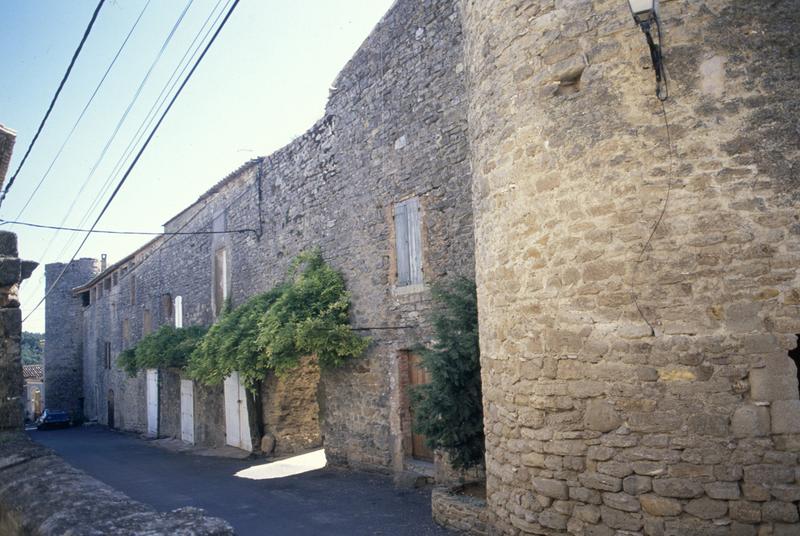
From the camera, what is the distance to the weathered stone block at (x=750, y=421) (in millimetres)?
3814

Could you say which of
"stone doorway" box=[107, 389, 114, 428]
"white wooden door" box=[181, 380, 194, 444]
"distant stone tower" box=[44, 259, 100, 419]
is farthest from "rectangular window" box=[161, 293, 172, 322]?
"distant stone tower" box=[44, 259, 100, 419]

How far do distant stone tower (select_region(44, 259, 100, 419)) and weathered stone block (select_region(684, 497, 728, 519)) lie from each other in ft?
125

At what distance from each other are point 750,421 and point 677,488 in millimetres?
625

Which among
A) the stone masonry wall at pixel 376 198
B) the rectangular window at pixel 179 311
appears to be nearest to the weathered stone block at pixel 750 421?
the stone masonry wall at pixel 376 198

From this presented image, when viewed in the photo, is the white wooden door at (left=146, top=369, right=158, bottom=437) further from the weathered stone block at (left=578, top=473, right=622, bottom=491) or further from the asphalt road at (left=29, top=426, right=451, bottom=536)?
the weathered stone block at (left=578, top=473, right=622, bottom=491)

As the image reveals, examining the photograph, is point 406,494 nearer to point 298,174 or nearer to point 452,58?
point 452,58

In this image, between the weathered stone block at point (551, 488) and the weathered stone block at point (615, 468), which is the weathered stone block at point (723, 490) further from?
the weathered stone block at point (551, 488)

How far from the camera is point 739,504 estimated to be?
12.5ft

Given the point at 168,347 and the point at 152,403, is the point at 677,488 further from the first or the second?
the point at 152,403

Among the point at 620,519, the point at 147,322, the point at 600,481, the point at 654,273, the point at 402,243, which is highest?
the point at 402,243

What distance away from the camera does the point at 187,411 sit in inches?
731

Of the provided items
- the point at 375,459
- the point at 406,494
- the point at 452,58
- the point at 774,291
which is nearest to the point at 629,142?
the point at 774,291

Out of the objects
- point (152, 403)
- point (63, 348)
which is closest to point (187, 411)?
point (152, 403)

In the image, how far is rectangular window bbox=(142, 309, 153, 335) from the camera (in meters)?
23.4
